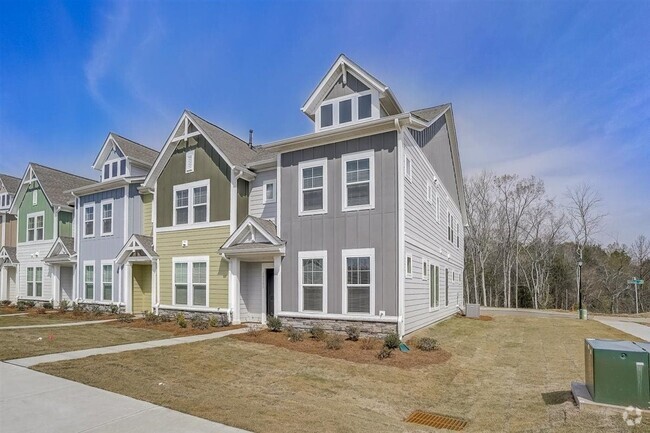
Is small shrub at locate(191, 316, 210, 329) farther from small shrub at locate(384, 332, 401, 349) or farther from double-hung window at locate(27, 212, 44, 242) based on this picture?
double-hung window at locate(27, 212, 44, 242)

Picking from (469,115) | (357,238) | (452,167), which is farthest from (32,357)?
(469,115)

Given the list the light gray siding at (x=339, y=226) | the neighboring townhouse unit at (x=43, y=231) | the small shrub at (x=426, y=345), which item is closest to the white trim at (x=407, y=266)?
the light gray siding at (x=339, y=226)

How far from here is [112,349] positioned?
10.4 metres

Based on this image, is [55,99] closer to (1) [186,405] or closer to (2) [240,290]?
(2) [240,290]

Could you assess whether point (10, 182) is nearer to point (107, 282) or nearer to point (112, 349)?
point (107, 282)

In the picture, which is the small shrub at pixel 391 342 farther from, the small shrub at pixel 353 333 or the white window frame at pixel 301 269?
the white window frame at pixel 301 269

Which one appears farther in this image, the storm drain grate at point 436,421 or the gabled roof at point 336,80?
the gabled roof at point 336,80

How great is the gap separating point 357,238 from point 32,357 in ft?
28.4

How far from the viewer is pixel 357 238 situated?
12875 mm

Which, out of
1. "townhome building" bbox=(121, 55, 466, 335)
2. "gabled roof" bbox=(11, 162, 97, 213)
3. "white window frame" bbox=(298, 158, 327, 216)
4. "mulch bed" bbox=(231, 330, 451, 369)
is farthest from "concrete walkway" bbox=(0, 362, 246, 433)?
"gabled roof" bbox=(11, 162, 97, 213)

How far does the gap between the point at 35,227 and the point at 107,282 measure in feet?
29.6

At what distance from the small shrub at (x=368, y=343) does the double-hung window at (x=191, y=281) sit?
7.23 meters

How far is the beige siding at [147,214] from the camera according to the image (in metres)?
19.6

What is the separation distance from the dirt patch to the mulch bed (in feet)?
6.79
